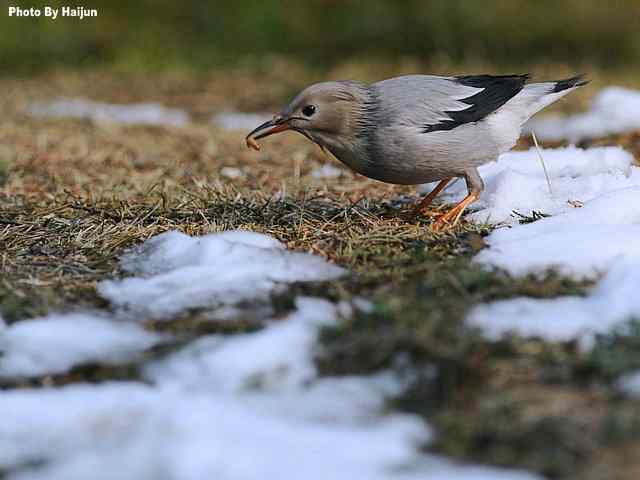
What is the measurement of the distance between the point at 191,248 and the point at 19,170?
2.96m

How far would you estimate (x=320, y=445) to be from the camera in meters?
2.48

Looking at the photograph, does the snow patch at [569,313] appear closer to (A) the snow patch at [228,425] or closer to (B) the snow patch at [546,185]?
(A) the snow patch at [228,425]

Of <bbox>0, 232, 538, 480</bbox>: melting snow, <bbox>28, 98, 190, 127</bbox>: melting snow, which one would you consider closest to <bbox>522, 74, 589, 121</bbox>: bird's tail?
<bbox>0, 232, 538, 480</bbox>: melting snow

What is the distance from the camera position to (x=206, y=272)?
3582 mm

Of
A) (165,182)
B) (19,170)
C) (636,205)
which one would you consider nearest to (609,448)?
(636,205)

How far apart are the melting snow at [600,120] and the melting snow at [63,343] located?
470 centimetres

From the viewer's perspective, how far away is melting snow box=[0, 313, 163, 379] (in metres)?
3.06

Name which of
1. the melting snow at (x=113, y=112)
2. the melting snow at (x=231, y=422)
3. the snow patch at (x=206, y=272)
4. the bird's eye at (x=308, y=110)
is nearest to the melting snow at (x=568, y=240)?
the melting snow at (x=231, y=422)

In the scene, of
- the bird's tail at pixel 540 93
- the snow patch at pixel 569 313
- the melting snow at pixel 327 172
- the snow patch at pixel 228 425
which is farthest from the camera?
the melting snow at pixel 327 172

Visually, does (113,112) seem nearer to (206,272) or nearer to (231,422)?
(206,272)

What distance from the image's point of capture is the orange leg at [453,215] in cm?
428

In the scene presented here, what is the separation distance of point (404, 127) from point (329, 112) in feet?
1.21

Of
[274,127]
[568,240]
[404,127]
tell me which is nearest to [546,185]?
[404,127]

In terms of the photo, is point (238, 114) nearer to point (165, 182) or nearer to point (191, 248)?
point (165, 182)
